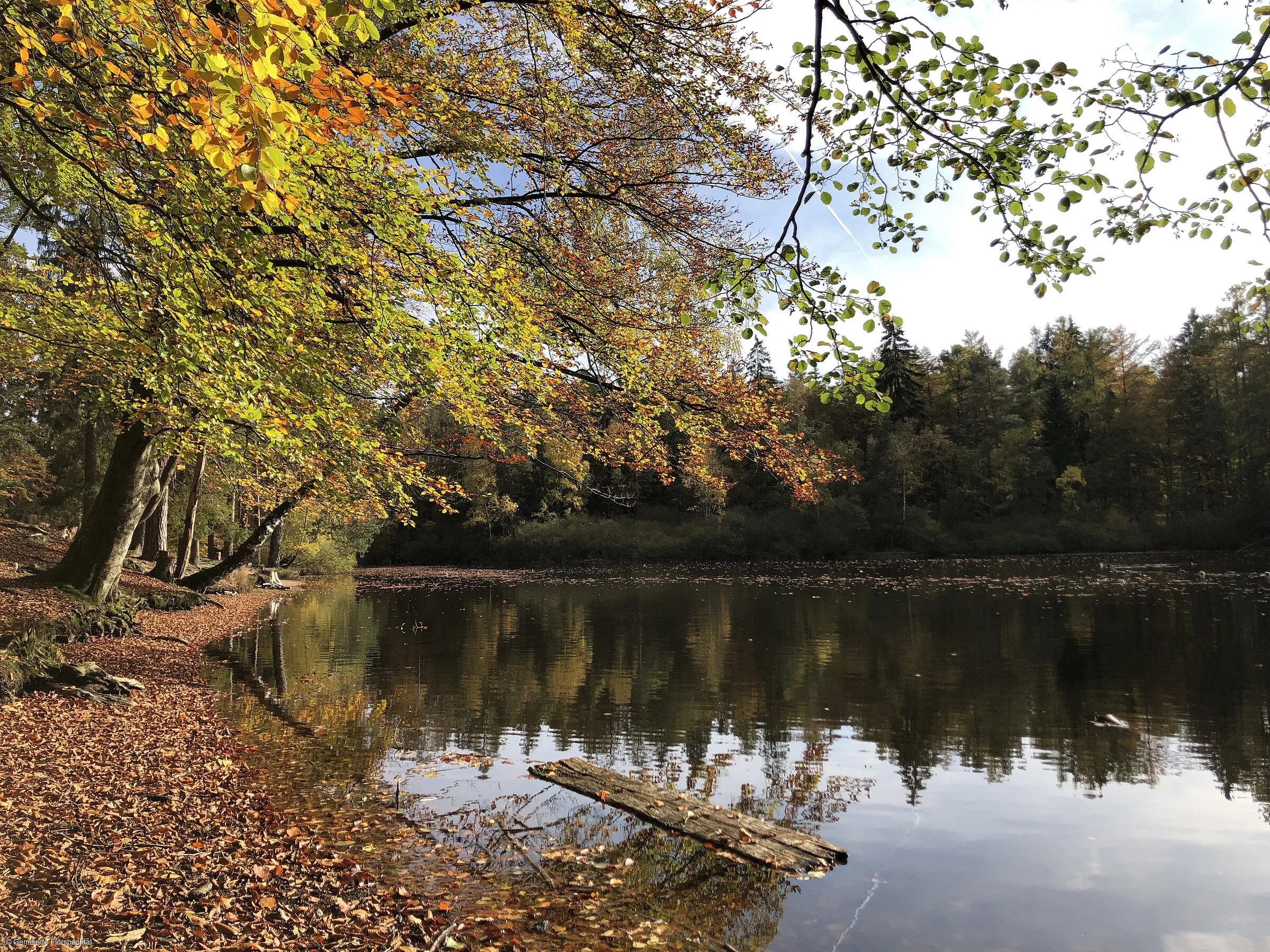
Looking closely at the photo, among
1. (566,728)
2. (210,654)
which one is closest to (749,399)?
(566,728)

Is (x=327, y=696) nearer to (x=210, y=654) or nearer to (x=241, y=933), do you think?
(x=210, y=654)

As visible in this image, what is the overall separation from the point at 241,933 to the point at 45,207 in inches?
606

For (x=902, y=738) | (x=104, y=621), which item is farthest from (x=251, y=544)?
(x=902, y=738)

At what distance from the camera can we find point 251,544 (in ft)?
62.6

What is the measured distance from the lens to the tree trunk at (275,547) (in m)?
34.5

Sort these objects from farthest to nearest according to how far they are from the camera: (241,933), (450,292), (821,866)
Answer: (450,292) → (821,866) → (241,933)

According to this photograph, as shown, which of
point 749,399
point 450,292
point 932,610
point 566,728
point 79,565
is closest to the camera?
point 450,292

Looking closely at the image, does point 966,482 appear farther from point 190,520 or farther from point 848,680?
point 190,520

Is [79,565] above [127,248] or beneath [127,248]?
beneath

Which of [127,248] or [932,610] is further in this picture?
[932,610]

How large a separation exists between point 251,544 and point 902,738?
16.5 meters

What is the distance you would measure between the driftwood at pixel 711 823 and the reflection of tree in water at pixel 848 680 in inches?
44.6

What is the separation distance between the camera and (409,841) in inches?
239

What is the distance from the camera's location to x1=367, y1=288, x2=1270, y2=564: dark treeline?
47406mm
